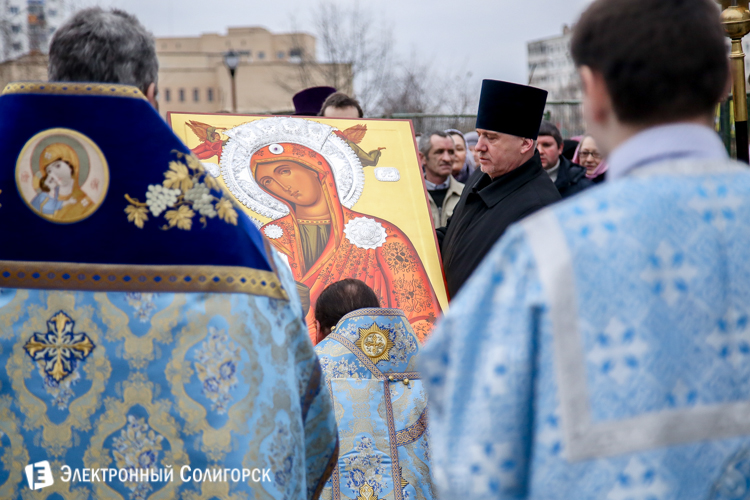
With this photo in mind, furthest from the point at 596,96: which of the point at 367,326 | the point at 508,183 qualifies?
the point at 508,183

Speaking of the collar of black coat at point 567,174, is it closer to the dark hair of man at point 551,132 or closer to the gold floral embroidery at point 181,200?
the dark hair of man at point 551,132

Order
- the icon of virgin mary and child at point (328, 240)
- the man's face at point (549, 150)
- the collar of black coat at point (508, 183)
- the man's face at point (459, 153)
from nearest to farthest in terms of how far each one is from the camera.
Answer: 1. the icon of virgin mary and child at point (328, 240)
2. the collar of black coat at point (508, 183)
3. the man's face at point (549, 150)
4. the man's face at point (459, 153)

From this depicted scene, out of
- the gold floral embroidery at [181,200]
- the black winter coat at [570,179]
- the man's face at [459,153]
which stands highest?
the man's face at [459,153]

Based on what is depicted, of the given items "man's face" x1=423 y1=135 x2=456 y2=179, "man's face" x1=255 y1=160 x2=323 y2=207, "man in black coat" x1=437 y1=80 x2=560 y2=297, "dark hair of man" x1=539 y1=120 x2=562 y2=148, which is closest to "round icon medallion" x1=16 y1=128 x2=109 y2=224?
"man's face" x1=255 y1=160 x2=323 y2=207

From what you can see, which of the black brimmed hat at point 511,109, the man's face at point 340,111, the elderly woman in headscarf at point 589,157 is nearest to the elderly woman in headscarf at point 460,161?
the elderly woman in headscarf at point 589,157

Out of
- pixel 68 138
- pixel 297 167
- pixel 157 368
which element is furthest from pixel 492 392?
pixel 297 167

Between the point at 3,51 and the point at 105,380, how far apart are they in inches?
646

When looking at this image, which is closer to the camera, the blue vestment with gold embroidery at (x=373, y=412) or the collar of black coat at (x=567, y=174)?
the blue vestment with gold embroidery at (x=373, y=412)

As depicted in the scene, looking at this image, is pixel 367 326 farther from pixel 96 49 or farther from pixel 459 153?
pixel 459 153

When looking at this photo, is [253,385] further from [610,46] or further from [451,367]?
[610,46]

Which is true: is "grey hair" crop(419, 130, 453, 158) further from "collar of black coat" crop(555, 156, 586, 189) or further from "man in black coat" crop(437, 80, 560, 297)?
Answer: "man in black coat" crop(437, 80, 560, 297)

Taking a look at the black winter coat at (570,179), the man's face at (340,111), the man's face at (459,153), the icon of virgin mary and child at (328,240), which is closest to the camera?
the icon of virgin mary and child at (328,240)

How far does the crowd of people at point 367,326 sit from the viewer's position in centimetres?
99

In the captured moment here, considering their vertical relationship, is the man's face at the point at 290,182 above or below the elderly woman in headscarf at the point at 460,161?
below
